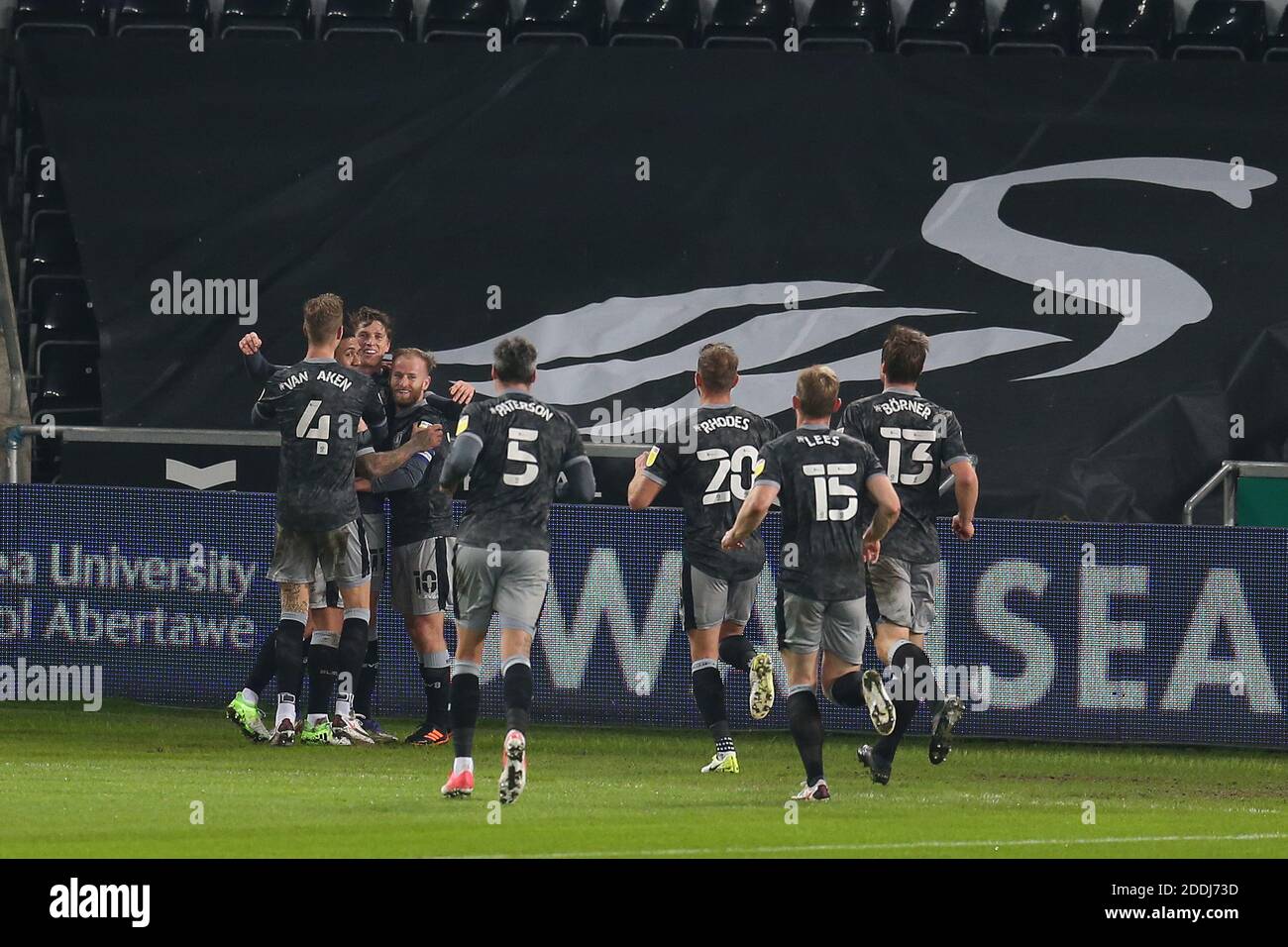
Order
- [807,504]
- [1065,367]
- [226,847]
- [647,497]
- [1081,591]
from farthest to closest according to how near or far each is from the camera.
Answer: [1065,367]
[1081,591]
[647,497]
[807,504]
[226,847]

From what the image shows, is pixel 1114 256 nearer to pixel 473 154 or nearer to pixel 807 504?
pixel 473 154

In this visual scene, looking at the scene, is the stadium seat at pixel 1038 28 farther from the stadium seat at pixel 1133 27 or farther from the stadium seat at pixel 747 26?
the stadium seat at pixel 747 26

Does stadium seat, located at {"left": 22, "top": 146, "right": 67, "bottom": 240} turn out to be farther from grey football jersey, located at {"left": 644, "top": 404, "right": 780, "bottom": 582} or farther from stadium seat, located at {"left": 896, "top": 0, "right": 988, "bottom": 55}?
grey football jersey, located at {"left": 644, "top": 404, "right": 780, "bottom": 582}

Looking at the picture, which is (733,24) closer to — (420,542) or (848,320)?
(848,320)

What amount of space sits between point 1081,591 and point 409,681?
13.8 ft

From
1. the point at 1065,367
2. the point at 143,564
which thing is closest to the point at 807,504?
the point at 143,564

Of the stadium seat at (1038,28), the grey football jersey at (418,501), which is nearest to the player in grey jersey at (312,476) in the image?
the grey football jersey at (418,501)

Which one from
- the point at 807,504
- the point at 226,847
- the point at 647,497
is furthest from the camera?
the point at 647,497

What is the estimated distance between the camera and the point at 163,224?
628 inches

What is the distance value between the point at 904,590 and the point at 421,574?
2.92 metres

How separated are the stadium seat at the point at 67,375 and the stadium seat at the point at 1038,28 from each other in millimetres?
7852
